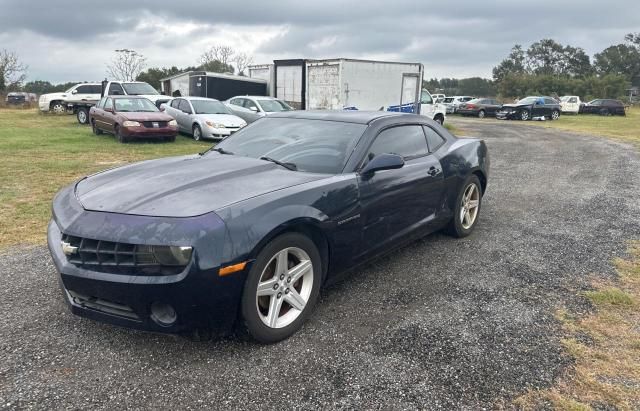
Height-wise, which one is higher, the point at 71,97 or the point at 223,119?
the point at 71,97

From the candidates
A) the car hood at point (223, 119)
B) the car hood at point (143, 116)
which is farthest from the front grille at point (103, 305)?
the car hood at point (223, 119)

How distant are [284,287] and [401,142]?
1961 millimetres

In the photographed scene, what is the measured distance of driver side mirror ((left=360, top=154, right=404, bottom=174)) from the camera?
11.6ft

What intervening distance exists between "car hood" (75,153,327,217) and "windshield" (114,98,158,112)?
36.7ft

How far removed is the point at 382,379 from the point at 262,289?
870 millimetres

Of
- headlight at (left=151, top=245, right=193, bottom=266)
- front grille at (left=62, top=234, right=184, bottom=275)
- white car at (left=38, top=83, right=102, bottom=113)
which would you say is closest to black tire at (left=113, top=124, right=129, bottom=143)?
white car at (left=38, top=83, right=102, bottom=113)

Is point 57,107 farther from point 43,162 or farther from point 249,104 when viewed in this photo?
point 43,162

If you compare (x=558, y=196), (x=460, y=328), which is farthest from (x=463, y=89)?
(x=460, y=328)

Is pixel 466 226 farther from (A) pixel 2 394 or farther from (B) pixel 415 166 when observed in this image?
(A) pixel 2 394

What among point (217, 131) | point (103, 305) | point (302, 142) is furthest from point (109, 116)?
point (103, 305)

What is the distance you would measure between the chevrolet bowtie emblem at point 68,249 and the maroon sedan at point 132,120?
437 inches

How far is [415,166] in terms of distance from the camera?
4227mm

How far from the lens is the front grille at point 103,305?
2.63 meters

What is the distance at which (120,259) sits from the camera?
255cm
